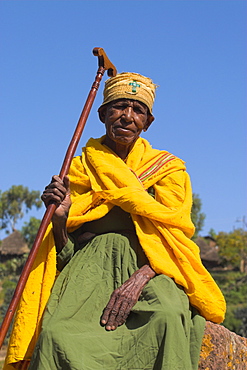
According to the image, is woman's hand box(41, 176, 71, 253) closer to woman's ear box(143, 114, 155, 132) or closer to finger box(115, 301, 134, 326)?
finger box(115, 301, 134, 326)

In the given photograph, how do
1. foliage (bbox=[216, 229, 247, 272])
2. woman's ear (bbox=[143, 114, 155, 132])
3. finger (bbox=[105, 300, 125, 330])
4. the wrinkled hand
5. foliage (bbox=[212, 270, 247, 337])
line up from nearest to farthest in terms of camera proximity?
finger (bbox=[105, 300, 125, 330]) → the wrinkled hand → woman's ear (bbox=[143, 114, 155, 132]) → foliage (bbox=[212, 270, 247, 337]) → foliage (bbox=[216, 229, 247, 272])

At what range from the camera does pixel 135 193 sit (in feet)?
13.3

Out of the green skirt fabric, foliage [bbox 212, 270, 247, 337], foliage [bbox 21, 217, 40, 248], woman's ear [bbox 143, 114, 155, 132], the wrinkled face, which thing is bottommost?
the green skirt fabric

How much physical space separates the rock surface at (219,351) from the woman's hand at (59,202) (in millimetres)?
1299

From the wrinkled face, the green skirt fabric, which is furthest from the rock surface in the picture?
the wrinkled face

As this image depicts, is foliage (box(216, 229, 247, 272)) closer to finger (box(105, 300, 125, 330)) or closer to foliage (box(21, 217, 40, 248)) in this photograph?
foliage (box(21, 217, 40, 248))

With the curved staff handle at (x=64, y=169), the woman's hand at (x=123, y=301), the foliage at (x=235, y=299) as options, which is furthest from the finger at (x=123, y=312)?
the foliage at (x=235, y=299)

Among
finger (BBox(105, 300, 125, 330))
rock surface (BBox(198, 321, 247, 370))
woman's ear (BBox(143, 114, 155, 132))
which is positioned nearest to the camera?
finger (BBox(105, 300, 125, 330))

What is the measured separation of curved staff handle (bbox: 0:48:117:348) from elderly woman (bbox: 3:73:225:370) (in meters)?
0.12

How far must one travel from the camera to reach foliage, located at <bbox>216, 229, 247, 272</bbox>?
3884 centimetres

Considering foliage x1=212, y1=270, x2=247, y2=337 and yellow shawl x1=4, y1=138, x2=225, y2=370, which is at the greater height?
foliage x1=212, y1=270, x2=247, y2=337

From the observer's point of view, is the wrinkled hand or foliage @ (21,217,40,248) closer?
the wrinkled hand

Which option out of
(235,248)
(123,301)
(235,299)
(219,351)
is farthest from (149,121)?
(235,248)

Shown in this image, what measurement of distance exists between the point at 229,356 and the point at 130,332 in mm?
1033
